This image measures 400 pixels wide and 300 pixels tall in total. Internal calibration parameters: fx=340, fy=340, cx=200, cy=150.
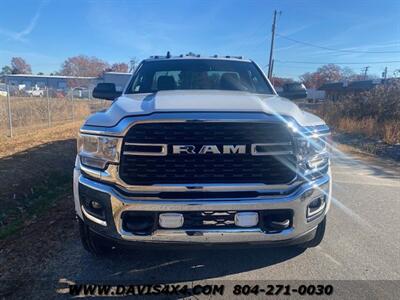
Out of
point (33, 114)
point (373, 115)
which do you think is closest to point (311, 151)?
point (373, 115)

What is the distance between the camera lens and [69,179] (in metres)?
6.43

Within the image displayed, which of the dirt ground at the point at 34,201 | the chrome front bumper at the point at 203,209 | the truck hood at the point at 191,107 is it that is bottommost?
the dirt ground at the point at 34,201

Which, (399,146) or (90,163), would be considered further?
(399,146)

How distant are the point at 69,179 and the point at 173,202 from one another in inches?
181

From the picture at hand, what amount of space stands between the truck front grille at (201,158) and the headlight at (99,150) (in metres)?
0.07

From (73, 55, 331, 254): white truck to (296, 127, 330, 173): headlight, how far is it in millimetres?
11

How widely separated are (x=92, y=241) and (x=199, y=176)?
3.82ft

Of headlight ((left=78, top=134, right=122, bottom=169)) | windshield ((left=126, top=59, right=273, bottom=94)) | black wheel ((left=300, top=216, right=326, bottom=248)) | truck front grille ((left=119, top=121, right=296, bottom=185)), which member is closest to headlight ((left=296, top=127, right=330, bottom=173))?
truck front grille ((left=119, top=121, right=296, bottom=185))

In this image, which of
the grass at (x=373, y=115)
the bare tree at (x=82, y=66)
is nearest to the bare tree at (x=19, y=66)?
the bare tree at (x=82, y=66)

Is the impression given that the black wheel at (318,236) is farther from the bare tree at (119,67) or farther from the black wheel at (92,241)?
the bare tree at (119,67)

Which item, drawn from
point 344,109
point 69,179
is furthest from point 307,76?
point 69,179

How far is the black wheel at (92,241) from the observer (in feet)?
9.31

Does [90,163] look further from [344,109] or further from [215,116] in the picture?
[344,109]

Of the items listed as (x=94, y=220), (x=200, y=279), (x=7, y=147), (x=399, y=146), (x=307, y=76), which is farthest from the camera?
(x=307, y=76)
